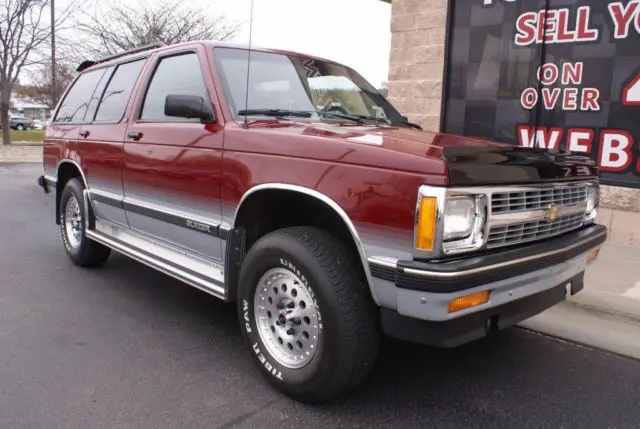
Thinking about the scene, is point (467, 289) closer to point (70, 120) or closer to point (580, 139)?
point (70, 120)

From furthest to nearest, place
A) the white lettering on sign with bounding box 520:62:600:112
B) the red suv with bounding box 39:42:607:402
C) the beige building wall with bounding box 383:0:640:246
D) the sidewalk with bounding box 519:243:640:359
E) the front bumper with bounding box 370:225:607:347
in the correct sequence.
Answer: the beige building wall with bounding box 383:0:640:246 → the white lettering on sign with bounding box 520:62:600:112 → the sidewalk with bounding box 519:243:640:359 → the red suv with bounding box 39:42:607:402 → the front bumper with bounding box 370:225:607:347

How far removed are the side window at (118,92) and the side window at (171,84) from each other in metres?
0.35

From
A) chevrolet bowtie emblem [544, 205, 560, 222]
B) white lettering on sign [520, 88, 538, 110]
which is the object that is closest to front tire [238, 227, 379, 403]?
chevrolet bowtie emblem [544, 205, 560, 222]

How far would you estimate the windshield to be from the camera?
3535 mm

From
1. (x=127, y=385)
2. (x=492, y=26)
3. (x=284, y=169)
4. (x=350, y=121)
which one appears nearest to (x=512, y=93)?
(x=492, y=26)

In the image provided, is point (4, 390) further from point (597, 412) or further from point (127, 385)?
point (597, 412)

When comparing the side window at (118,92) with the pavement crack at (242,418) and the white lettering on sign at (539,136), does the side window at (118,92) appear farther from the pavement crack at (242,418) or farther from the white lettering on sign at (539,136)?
the white lettering on sign at (539,136)

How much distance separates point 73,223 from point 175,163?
2446 millimetres

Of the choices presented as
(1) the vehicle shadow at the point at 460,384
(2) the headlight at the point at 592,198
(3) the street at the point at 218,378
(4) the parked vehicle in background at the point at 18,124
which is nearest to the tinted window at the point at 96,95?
(3) the street at the point at 218,378

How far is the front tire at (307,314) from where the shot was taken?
2561 mm

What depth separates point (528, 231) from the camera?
8.84 ft

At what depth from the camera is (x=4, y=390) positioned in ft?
9.54

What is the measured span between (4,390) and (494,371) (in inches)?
112

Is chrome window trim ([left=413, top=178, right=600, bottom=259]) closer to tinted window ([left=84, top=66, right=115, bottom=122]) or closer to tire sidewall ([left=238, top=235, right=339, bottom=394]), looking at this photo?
tire sidewall ([left=238, top=235, right=339, bottom=394])
